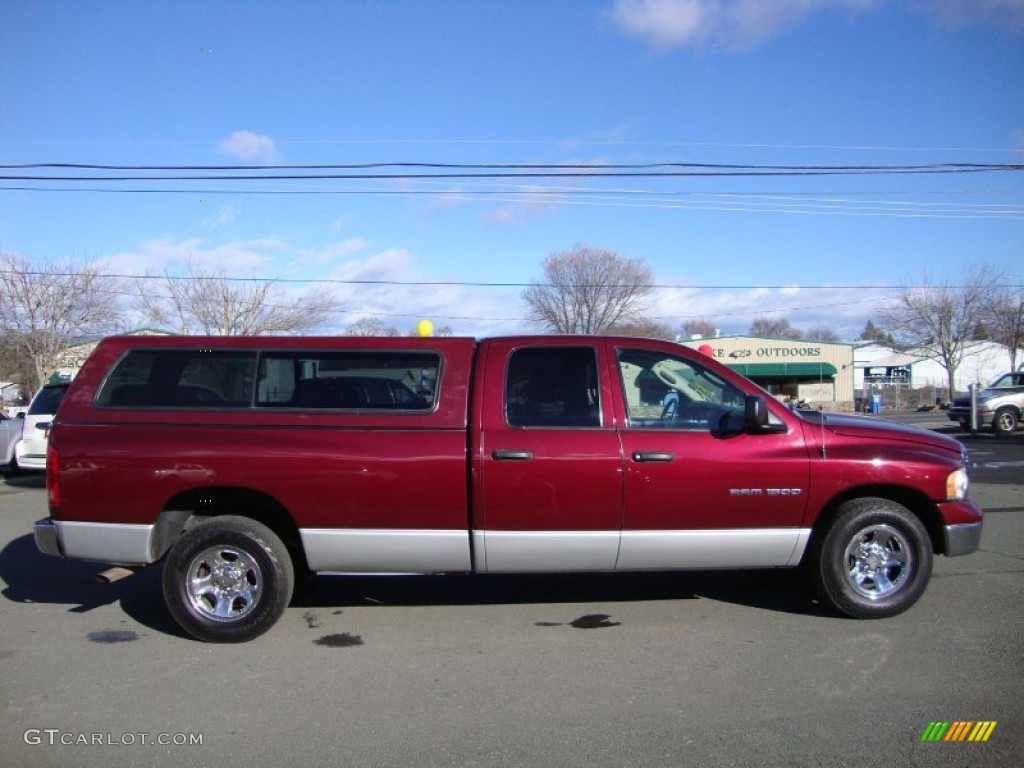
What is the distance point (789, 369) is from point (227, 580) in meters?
49.3

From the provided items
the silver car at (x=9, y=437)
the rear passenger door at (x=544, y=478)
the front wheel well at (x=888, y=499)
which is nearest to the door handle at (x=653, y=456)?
the rear passenger door at (x=544, y=478)

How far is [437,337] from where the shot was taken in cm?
514

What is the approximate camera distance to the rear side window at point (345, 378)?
16.6 ft

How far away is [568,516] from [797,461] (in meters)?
1.54

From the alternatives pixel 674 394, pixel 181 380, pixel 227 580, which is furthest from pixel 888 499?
pixel 181 380

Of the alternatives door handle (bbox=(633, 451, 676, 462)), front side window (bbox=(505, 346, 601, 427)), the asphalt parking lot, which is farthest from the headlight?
front side window (bbox=(505, 346, 601, 427))

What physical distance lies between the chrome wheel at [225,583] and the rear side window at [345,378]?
102 cm

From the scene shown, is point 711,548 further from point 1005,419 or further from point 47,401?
point 1005,419

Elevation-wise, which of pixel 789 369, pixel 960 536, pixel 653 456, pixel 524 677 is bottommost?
pixel 524 677

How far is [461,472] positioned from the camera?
4.82 meters

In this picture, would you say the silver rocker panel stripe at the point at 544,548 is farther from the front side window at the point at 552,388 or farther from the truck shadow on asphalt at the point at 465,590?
the truck shadow on asphalt at the point at 465,590

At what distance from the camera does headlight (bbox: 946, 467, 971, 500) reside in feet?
16.7

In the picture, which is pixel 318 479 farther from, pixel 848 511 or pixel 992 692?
pixel 992 692

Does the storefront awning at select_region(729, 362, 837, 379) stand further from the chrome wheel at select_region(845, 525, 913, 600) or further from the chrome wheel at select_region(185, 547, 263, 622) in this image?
the chrome wheel at select_region(185, 547, 263, 622)
